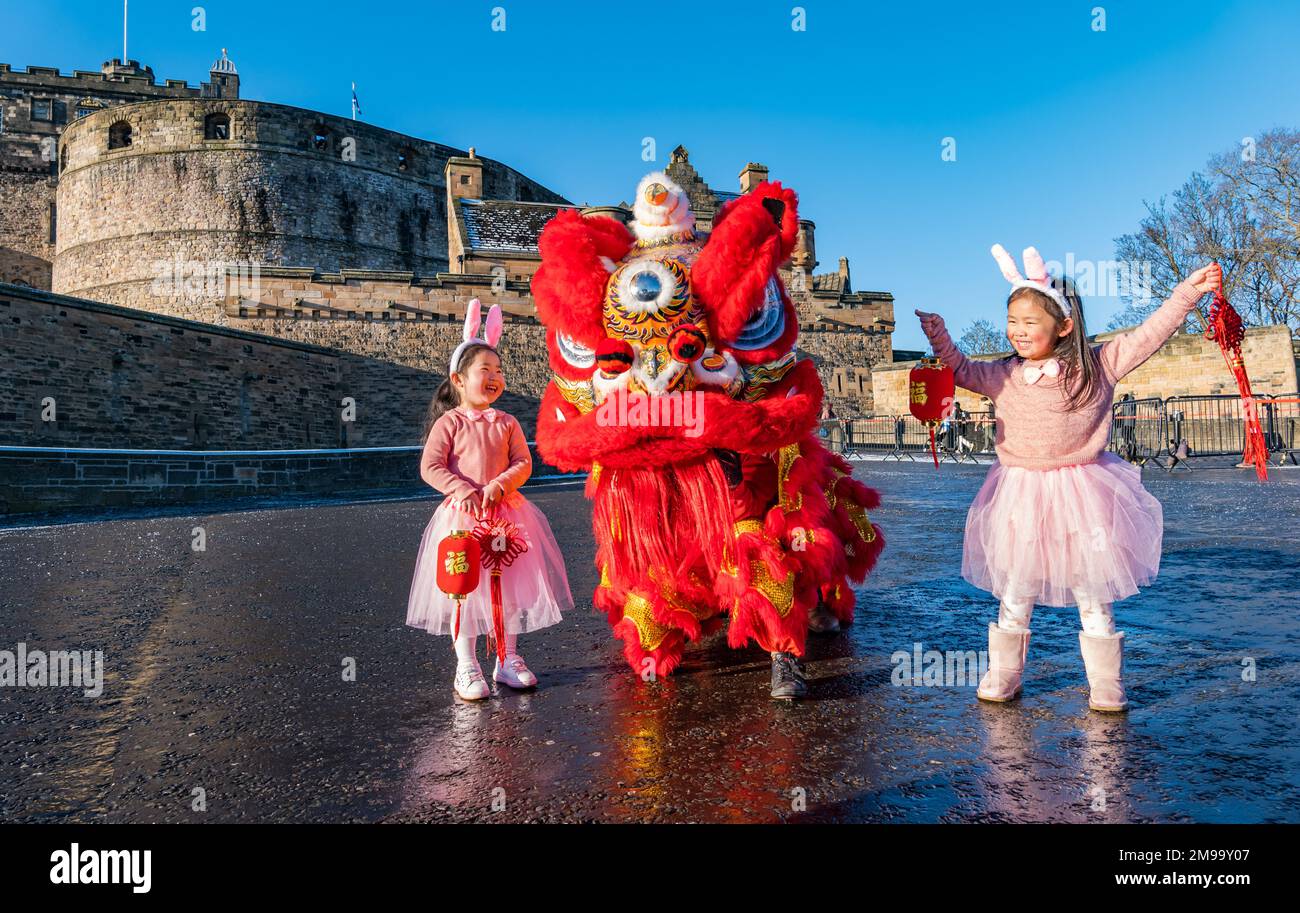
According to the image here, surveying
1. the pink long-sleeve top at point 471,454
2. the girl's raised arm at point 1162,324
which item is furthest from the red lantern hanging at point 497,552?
the girl's raised arm at point 1162,324

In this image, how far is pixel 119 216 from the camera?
37.7 metres

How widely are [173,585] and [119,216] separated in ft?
133

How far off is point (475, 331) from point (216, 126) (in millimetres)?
42850

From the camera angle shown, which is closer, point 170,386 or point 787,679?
point 787,679

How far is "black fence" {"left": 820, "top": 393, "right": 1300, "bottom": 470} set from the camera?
53.2 feet

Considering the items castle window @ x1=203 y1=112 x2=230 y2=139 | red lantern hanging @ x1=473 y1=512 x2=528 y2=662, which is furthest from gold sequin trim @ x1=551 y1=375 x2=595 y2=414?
castle window @ x1=203 y1=112 x2=230 y2=139

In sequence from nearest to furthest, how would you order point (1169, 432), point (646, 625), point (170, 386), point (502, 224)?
point (646, 625)
point (1169, 432)
point (170, 386)
point (502, 224)

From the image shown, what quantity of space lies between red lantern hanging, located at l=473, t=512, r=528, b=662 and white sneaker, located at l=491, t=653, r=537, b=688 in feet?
0.12

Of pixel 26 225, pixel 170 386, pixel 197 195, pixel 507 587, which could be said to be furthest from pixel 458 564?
pixel 26 225

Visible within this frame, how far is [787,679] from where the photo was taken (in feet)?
9.67

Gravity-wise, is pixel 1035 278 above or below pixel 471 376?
above

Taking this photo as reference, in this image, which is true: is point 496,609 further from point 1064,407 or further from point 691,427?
point 1064,407

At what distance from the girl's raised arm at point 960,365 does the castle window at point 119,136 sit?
45.5 m
